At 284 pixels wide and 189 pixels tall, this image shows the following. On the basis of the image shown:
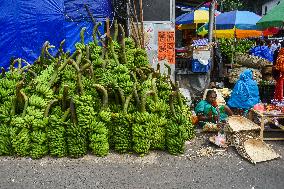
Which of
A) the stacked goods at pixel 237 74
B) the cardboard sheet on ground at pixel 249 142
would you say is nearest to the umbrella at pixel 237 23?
the stacked goods at pixel 237 74

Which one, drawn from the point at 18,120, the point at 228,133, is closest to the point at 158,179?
the point at 228,133

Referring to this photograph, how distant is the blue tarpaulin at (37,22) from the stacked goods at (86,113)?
4150 millimetres

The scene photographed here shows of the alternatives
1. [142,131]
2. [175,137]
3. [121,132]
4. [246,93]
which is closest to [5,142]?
[121,132]

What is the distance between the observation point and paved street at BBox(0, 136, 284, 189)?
6227 millimetres

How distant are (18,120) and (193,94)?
6293 millimetres

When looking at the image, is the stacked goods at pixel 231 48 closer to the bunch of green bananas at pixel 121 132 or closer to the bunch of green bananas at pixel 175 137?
the bunch of green bananas at pixel 175 137

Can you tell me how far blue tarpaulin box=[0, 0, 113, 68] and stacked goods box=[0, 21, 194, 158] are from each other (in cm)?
415

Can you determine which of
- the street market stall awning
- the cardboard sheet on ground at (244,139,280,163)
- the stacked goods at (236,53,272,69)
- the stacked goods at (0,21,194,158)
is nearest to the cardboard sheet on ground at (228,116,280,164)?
the cardboard sheet on ground at (244,139,280,163)

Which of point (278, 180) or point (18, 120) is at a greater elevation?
point (18, 120)

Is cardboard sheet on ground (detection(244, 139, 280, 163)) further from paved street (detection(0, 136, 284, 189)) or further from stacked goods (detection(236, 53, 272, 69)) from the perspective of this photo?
stacked goods (detection(236, 53, 272, 69))

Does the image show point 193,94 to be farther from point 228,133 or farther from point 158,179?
point 158,179

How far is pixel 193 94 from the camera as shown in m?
12.0

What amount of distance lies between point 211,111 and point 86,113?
11.1ft

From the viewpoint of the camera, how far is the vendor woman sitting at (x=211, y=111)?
29.7 ft
